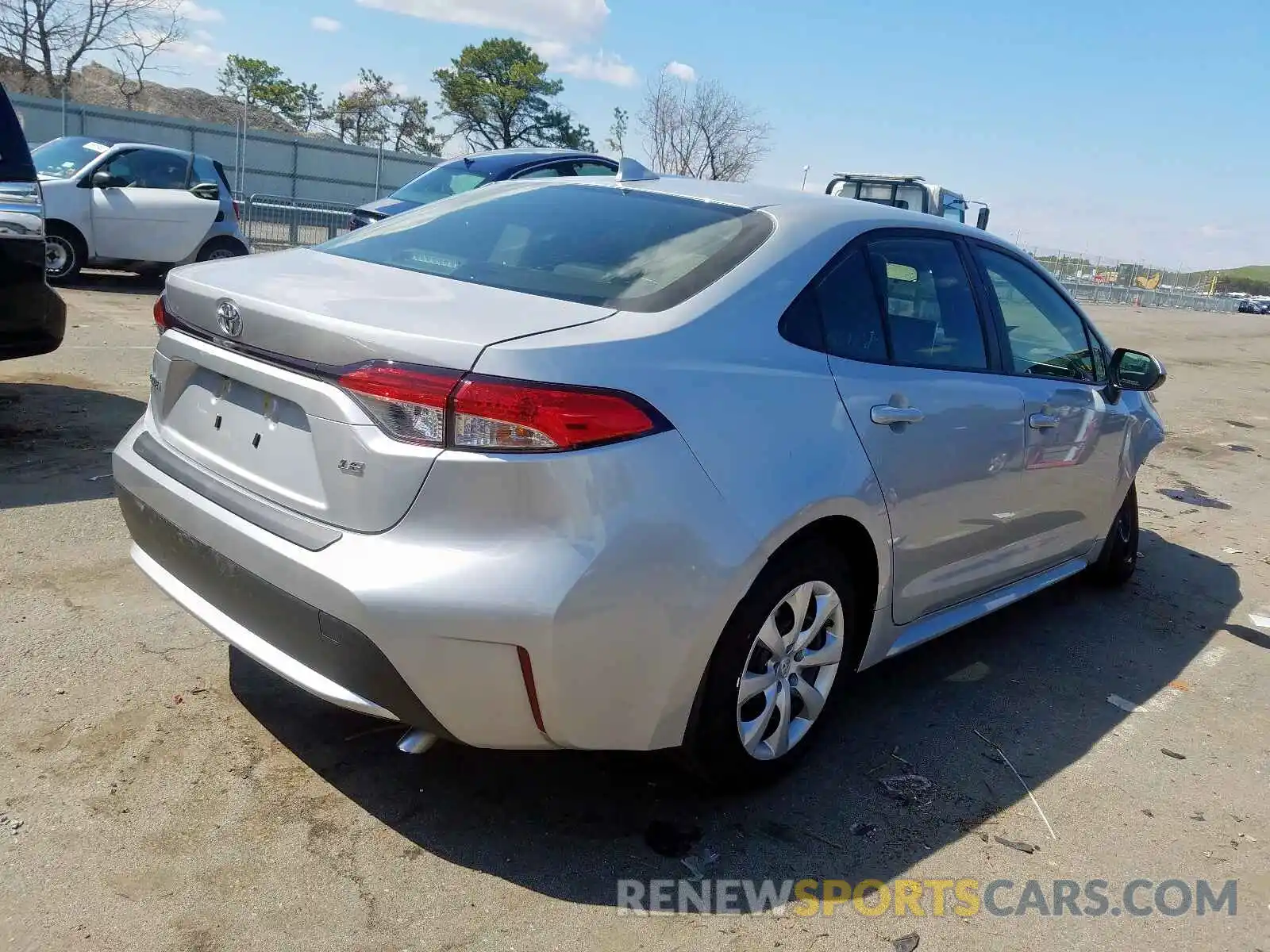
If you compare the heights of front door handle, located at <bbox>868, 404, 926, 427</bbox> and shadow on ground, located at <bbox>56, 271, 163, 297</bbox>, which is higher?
front door handle, located at <bbox>868, 404, 926, 427</bbox>

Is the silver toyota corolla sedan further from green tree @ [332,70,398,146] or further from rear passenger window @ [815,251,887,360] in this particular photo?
green tree @ [332,70,398,146]

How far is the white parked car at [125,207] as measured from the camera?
12.1m

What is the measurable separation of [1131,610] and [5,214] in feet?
19.5

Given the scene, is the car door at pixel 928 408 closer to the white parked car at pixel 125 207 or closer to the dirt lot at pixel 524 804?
the dirt lot at pixel 524 804

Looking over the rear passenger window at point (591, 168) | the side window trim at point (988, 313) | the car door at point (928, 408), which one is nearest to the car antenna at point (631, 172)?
the car door at point (928, 408)

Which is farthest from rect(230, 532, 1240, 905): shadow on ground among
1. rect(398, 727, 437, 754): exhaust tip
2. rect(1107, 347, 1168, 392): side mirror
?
rect(1107, 347, 1168, 392): side mirror

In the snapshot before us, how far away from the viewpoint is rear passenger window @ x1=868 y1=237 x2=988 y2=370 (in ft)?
11.2

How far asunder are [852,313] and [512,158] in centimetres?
909

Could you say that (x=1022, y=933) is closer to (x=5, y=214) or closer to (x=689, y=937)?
(x=689, y=937)

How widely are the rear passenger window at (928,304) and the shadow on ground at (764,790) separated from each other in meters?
1.24

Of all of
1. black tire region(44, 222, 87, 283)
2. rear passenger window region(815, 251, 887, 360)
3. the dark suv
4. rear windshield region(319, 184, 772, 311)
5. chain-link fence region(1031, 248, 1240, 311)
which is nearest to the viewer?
rear windshield region(319, 184, 772, 311)

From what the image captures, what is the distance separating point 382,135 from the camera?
205 ft

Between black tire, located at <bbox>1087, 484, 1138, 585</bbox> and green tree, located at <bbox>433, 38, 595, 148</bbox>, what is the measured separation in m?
57.1

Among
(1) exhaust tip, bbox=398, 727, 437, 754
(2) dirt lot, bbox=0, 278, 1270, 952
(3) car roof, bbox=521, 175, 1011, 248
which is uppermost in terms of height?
(3) car roof, bbox=521, 175, 1011, 248
